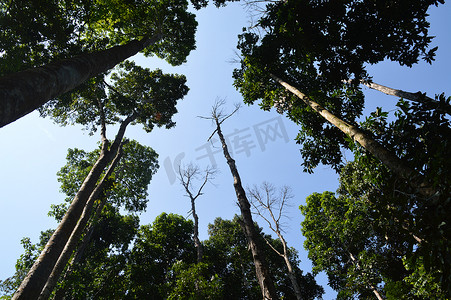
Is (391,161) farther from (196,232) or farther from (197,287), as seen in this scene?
(196,232)

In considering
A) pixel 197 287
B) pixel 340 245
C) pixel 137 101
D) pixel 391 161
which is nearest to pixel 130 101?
pixel 137 101

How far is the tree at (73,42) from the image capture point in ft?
7.69

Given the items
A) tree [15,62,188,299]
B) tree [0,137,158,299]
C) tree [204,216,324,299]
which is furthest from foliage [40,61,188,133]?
tree [204,216,324,299]

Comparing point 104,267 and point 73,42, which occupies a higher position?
point 73,42

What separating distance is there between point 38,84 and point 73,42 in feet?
26.4

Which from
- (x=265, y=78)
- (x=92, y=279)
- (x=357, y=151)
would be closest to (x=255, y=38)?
(x=265, y=78)

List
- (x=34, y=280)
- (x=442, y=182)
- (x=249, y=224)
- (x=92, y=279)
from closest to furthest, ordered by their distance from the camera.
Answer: (x=442, y=182) < (x=34, y=280) < (x=249, y=224) < (x=92, y=279)

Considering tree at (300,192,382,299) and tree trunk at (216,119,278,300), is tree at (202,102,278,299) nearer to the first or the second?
tree trunk at (216,119,278,300)

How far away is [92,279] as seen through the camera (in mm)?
10516

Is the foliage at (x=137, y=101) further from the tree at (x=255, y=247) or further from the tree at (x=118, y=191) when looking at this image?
the tree at (x=255, y=247)

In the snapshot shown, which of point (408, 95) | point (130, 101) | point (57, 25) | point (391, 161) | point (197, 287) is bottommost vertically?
point (197, 287)

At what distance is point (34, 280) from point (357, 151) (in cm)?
839

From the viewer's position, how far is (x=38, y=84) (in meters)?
2.44

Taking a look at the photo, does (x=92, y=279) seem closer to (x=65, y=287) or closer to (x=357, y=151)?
(x=65, y=287)
